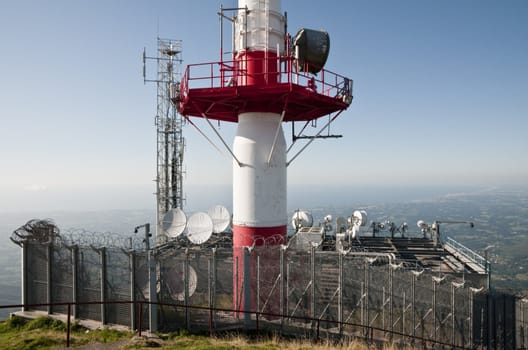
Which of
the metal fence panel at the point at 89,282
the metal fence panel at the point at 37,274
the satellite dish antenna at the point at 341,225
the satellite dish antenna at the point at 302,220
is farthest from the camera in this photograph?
the satellite dish antenna at the point at 302,220

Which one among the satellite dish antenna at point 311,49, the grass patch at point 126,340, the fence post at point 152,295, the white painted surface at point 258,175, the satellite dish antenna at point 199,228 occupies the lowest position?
the grass patch at point 126,340

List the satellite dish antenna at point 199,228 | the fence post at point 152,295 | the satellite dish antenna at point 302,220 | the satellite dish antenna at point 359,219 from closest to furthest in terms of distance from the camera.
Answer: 1. the fence post at point 152,295
2. the satellite dish antenna at point 199,228
3. the satellite dish antenna at point 302,220
4. the satellite dish antenna at point 359,219

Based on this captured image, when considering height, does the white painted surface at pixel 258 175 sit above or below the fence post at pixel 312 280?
above

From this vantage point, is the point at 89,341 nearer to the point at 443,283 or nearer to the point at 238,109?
the point at 238,109

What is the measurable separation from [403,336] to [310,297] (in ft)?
13.0

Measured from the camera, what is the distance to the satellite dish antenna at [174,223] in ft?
67.7

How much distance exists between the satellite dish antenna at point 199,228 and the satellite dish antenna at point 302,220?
876 centimetres

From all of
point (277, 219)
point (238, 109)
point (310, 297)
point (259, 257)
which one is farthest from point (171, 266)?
point (238, 109)

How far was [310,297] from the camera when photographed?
42.7 ft

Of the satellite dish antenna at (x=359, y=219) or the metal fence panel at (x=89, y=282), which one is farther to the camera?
the satellite dish antenna at (x=359, y=219)

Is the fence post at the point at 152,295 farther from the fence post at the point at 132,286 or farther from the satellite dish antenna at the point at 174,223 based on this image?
the satellite dish antenna at the point at 174,223

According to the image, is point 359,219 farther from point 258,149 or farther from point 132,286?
point 132,286

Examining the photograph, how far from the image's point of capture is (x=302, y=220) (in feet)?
85.7

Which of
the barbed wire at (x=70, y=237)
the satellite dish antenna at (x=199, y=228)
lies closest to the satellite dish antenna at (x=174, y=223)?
the satellite dish antenna at (x=199, y=228)
